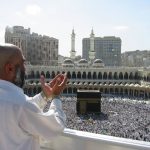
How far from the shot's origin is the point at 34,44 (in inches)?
2677

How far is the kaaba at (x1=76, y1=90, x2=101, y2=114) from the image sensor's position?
1041 inches

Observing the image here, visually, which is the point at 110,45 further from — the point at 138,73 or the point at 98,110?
the point at 98,110

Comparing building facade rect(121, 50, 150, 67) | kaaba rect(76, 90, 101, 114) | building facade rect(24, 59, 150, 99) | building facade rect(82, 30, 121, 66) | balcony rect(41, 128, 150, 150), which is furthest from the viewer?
building facade rect(82, 30, 121, 66)

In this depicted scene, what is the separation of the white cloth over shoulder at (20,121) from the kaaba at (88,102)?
2447cm

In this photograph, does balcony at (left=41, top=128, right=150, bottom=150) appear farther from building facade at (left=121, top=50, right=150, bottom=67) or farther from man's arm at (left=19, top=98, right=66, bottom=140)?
building facade at (left=121, top=50, right=150, bottom=67)

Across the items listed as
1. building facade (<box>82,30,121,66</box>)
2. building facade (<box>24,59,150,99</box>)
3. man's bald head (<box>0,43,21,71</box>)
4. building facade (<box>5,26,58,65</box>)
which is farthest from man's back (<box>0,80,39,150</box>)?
building facade (<box>82,30,121,66</box>)

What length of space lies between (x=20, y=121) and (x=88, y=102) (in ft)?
84.4

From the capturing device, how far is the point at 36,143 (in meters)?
1.91

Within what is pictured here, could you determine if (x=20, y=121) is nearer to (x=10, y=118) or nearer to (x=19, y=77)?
(x=10, y=118)

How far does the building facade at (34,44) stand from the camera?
215ft

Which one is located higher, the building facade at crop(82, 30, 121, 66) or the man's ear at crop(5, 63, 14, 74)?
the building facade at crop(82, 30, 121, 66)

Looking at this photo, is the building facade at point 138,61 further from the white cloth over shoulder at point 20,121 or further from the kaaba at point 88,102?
the white cloth over shoulder at point 20,121

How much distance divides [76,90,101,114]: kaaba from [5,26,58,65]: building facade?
3837 centimetres

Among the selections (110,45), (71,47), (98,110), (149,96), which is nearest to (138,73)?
(149,96)
